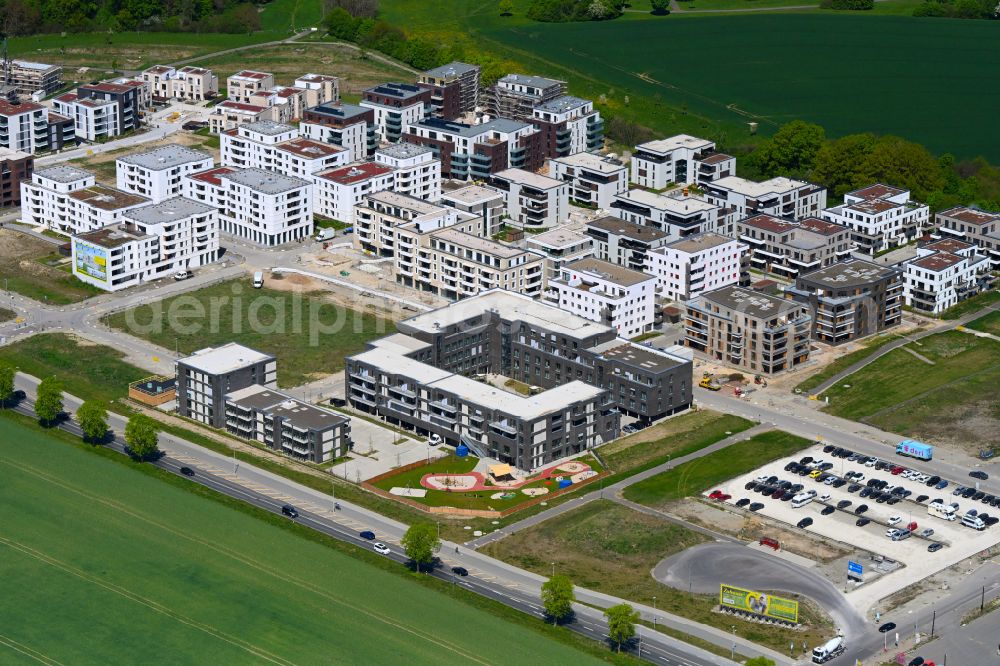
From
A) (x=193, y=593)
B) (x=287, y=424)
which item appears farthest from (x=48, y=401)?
(x=193, y=593)

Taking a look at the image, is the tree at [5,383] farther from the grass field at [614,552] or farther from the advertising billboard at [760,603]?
the advertising billboard at [760,603]

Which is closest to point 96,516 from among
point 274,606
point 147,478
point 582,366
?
point 147,478

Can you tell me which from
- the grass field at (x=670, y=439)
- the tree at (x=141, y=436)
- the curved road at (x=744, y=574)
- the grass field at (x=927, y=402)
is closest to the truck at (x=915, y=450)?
the grass field at (x=927, y=402)

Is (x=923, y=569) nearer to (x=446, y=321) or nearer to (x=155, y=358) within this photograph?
(x=446, y=321)

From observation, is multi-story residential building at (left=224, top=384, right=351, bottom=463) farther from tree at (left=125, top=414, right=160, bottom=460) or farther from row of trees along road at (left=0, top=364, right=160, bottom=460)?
tree at (left=125, top=414, right=160, bottom=460)

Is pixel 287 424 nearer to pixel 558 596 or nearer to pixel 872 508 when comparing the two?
pixel 558 596
